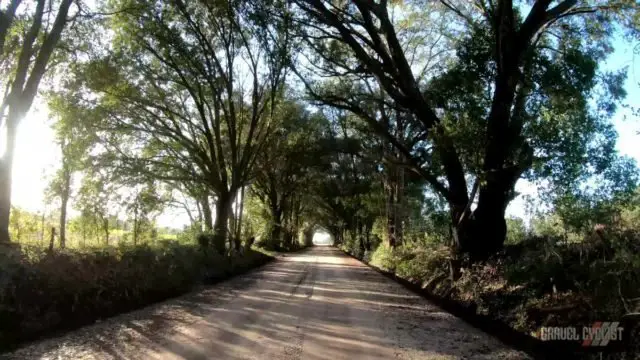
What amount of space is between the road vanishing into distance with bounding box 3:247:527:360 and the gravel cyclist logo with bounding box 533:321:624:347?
0.56m

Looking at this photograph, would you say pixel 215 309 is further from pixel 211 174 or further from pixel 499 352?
pixel 211 174

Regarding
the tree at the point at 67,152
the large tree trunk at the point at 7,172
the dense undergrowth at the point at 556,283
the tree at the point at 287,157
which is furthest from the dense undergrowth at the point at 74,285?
the tree at the point at 287,157

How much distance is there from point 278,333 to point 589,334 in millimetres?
4744

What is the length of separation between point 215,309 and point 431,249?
999cm

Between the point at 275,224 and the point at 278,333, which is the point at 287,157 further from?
the point at 278,333

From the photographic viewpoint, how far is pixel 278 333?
8.29 m

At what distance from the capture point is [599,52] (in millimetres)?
15312

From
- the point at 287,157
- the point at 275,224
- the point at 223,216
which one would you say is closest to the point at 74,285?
the point at 223,216

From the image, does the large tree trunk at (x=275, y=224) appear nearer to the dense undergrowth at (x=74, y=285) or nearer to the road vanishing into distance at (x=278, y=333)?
the dense undergrowth at (x=74, y=285)

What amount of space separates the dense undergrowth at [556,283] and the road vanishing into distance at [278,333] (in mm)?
735

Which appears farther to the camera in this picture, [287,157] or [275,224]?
[275,224]

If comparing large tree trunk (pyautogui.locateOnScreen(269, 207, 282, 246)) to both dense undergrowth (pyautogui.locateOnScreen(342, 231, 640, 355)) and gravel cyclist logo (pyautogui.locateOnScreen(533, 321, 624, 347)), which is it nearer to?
dense undergrowth (pyautogui.locateOnScreen(342, 231, 640, 355))

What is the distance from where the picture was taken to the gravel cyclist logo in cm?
589

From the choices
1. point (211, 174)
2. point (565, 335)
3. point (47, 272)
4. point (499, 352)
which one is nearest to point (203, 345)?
point (47, 272)
